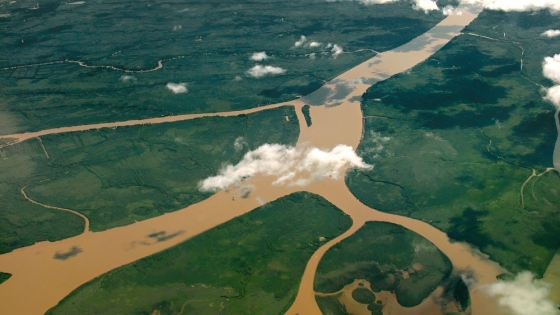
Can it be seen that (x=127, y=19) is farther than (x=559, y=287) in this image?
Yes

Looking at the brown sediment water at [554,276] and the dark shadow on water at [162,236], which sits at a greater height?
the brown sediment water at [554,276]

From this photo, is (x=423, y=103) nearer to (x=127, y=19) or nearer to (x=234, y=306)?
(x=234, y=306)

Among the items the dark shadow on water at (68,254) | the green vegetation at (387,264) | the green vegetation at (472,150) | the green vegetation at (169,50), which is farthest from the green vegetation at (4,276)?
the green vegetation at (472,150)

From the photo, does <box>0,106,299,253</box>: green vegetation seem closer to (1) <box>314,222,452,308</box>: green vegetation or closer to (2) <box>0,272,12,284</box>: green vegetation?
(2) <box>0,272,12,284</box>: green vegetation

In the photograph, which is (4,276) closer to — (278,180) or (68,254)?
(68,254)

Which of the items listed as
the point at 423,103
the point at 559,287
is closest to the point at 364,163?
the point at 423,103

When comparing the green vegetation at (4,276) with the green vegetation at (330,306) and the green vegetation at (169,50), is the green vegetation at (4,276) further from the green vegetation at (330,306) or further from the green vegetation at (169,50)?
the green vegetation at (169,50)
